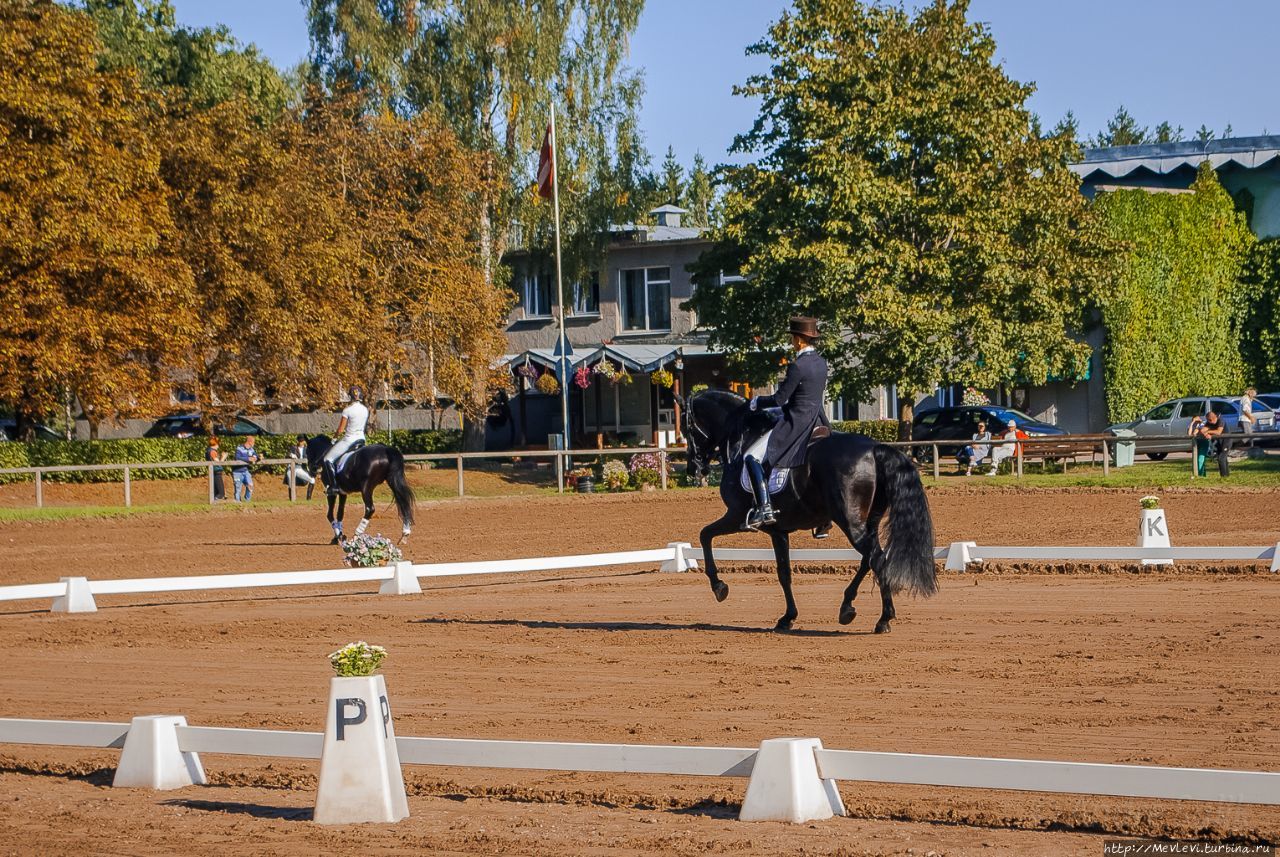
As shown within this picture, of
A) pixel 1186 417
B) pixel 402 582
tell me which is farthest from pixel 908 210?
pixel 402 582

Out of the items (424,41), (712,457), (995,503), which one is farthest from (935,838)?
(424,41)

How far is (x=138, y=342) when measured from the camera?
34.8 metres

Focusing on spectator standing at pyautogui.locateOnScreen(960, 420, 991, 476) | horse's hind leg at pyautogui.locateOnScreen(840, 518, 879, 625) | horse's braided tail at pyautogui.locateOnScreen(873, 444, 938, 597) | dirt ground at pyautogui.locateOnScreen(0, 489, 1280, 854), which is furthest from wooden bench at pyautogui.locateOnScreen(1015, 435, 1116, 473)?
horse's braided tail at pyautogui.locateOnScreen(873, 444, 938, 597)

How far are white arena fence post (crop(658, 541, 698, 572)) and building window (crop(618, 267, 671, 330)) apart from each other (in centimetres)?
3351

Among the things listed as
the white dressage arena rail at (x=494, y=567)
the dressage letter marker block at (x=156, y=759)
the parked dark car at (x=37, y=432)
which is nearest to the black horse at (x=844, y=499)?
the white dressage arena rail at (x=494, y=567)

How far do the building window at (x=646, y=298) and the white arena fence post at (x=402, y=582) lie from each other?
115 feet

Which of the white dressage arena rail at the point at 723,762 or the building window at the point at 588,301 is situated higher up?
the building window at the point at 588,301

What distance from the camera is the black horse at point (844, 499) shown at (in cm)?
1187

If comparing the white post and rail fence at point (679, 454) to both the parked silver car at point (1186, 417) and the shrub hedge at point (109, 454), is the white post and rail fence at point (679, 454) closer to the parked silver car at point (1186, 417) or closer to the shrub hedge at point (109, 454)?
the shrub hedge at point (109, 454)

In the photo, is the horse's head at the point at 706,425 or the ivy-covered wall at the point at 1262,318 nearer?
the horse's head at the point at 706,425

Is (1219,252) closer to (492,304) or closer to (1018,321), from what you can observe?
(1018,321)

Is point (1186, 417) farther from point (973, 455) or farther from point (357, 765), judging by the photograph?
point (357, 765)

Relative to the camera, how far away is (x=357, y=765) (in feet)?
23.5

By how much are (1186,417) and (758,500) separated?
31.2 meters
